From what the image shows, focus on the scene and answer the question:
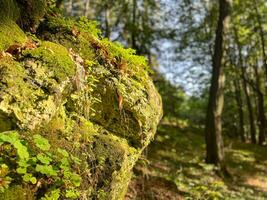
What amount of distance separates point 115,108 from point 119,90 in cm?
20

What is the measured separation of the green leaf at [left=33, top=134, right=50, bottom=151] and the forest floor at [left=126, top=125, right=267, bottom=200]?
2.07 m

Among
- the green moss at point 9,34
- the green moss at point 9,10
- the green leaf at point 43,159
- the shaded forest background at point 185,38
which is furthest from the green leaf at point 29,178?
the shaded forest background at point 185,38

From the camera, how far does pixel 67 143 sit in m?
3.46

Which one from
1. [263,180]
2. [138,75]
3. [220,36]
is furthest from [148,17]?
[138,75]

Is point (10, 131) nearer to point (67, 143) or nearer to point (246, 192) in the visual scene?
point (67, 143)

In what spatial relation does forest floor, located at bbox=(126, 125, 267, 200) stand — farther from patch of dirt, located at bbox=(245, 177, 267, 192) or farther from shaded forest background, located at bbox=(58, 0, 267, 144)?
shaded forest background, located at bbox=(58, 0, 267, 144)

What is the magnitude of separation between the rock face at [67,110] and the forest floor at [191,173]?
0.92m

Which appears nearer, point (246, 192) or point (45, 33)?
point (45, 33)

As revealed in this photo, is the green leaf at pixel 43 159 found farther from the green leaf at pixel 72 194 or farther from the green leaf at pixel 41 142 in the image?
the green leaf at pixel 72 194

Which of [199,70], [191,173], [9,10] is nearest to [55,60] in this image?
[9,10]

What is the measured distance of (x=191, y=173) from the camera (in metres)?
11.7

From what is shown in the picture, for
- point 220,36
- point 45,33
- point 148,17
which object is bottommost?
point 45,33

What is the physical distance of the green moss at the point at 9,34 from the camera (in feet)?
11.6

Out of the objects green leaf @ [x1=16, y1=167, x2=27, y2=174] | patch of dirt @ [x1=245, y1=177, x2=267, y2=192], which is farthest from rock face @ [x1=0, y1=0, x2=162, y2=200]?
patch of dirt @ [x1=245, y1=177, x2=267, y2=192]
